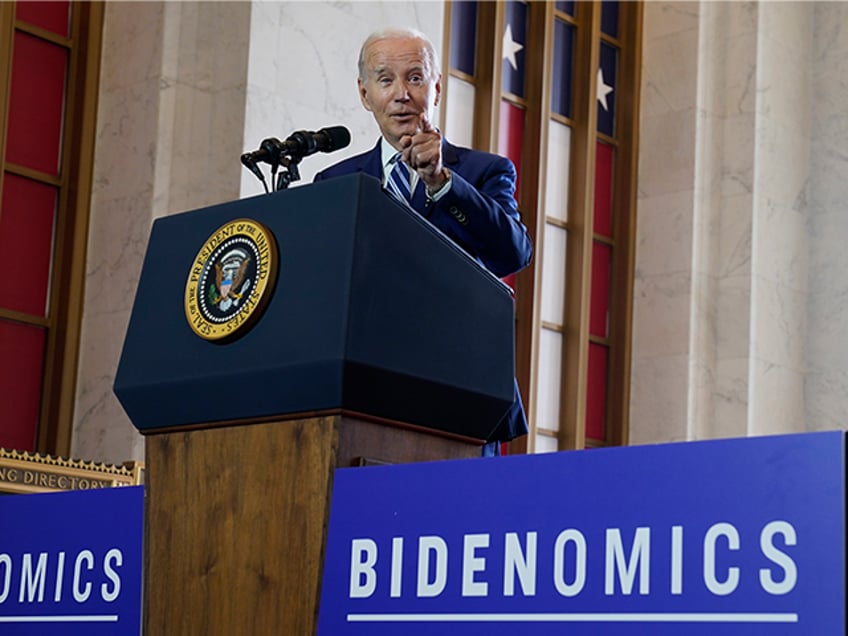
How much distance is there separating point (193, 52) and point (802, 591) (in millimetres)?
6327

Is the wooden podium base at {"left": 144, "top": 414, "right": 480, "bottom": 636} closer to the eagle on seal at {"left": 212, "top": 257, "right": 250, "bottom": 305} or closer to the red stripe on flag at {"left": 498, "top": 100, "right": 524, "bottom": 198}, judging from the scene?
the eagle on seal at {"left": 212, "top": 257, "right": 250, "bottom": 305}

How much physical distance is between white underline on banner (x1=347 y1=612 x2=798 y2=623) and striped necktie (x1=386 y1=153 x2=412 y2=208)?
114 cm

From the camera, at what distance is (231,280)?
2500 mm

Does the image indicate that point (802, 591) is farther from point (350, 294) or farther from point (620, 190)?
point (620, 190)

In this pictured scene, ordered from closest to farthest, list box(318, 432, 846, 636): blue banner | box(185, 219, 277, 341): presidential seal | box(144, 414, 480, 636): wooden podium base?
1. box(318, 432, 846, 636): blue banner
2. box(144, 414, 480, 636): wooden podium base
3. box(185, 219, 277, 341): presidential seal

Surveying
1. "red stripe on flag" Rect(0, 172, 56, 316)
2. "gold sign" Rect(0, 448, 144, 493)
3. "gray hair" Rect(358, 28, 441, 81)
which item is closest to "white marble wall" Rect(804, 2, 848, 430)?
"red stripe on flag" Rect(0, 172, 56, 316)

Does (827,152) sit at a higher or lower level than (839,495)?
higher

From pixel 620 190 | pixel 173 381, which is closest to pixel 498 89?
pixel 620 190

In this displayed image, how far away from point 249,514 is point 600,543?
68 centimetres

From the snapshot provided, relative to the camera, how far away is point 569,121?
35.4ft

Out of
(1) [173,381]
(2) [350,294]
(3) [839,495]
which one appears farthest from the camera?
(1) [173,381]

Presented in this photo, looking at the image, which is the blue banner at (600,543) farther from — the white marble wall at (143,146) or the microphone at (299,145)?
the white marble wall at (143,146)

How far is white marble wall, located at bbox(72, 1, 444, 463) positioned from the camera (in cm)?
730

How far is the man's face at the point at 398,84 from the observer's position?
3119 millimetres
